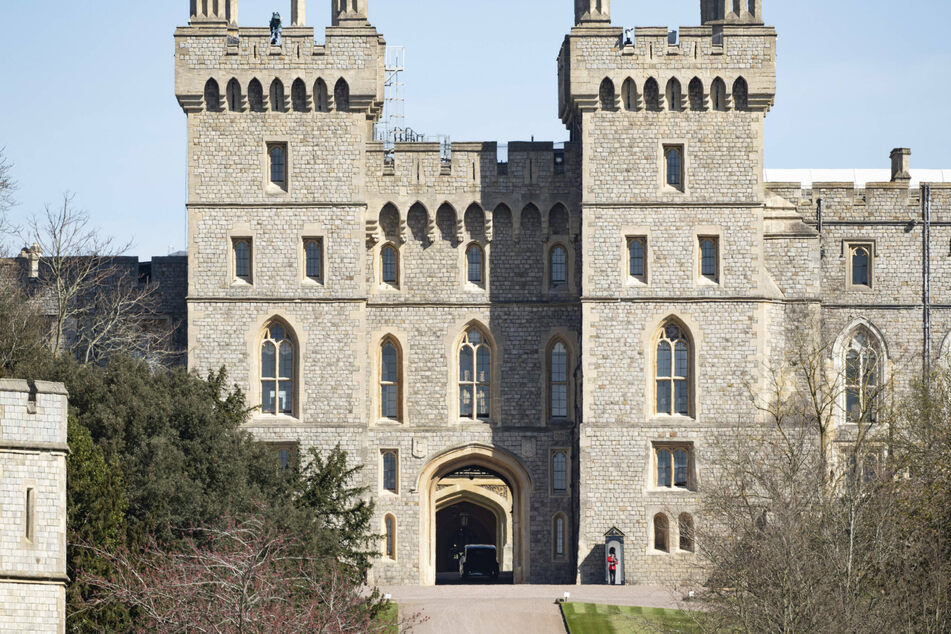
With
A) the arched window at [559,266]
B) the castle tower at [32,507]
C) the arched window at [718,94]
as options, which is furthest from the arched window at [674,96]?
the castle tower at [32,507]

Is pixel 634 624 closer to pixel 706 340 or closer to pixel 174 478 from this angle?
pixel 706 340

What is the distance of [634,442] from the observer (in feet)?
153

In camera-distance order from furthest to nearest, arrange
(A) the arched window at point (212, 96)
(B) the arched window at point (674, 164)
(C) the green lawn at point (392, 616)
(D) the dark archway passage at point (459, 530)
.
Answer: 1. (D) the dark archway passage at point (459, 530)
2. (A) the arched window at point (212, 96)
3. (B) the arched window at point (674, 164)
4. (C) the green lawn at point (392, 616)

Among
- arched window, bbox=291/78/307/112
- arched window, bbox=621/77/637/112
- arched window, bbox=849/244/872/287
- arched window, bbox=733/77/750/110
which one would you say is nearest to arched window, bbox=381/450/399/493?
arched window, bbox=291/78/307/112

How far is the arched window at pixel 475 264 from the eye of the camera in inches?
1919

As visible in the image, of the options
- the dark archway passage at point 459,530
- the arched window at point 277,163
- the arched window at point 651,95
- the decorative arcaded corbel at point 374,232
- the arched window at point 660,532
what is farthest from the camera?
the dark archway passage at point 459,530

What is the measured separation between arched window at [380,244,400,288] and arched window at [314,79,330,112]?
152 inches

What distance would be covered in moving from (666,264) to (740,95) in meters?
4.66

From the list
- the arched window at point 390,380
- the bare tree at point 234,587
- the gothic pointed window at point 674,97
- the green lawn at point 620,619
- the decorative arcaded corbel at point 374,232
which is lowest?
the green lawn at point 620,619

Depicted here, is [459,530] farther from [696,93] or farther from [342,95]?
[696,93]

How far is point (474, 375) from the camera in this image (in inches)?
1912

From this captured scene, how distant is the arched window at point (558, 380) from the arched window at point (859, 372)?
722 cm

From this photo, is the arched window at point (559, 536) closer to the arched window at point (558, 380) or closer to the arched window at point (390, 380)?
the arched window at point (558, 380)

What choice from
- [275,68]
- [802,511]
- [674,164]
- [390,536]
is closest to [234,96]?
[275,68]
